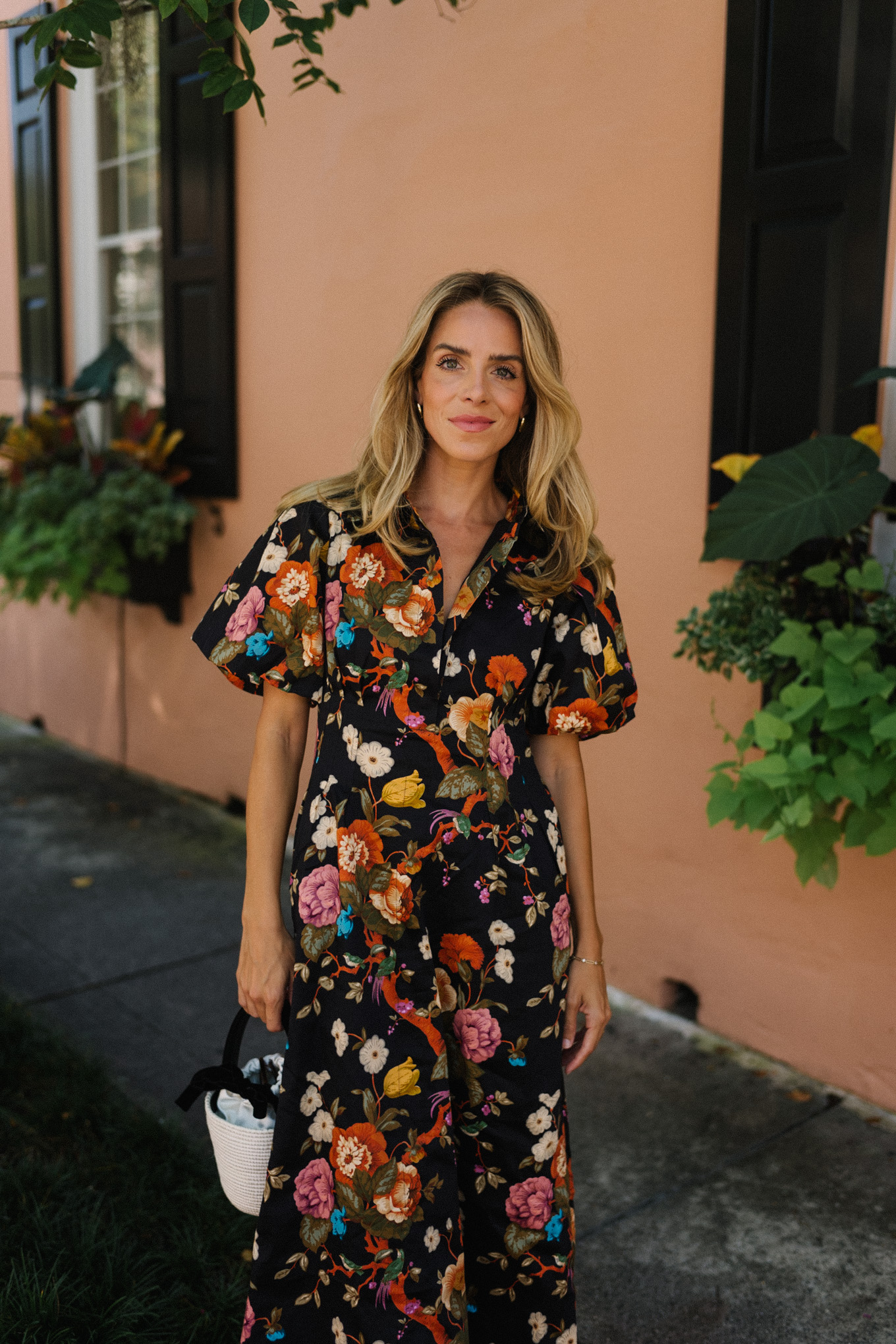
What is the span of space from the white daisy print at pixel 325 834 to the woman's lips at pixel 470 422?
2.14 feet

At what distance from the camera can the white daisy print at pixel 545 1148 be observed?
6.22 feet

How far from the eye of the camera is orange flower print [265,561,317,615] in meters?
1.91

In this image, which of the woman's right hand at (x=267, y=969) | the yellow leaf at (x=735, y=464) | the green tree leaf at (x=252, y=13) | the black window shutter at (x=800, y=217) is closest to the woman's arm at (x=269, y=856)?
the woman's right hand at (x=267, y=969)

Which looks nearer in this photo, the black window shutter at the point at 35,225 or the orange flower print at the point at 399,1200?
the orange flower print at the point at 399,1200

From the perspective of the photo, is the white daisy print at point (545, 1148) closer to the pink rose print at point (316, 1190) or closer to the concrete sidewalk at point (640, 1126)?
the pink rose print at point (316, 1190)

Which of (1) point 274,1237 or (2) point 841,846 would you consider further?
(2) point 841,846

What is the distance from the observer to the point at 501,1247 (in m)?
1.93

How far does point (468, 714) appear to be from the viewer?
6.16 feet

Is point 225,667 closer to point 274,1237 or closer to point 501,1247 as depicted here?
point 274,1237

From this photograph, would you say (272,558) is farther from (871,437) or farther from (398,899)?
(871,437)

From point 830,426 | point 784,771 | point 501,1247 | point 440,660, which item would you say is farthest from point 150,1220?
point 830,426

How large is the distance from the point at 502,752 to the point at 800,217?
5.98ft

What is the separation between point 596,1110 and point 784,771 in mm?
1073

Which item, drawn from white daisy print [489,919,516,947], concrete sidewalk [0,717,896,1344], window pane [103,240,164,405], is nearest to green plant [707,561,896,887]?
concrete sidewalk [0,717,896,1344]
